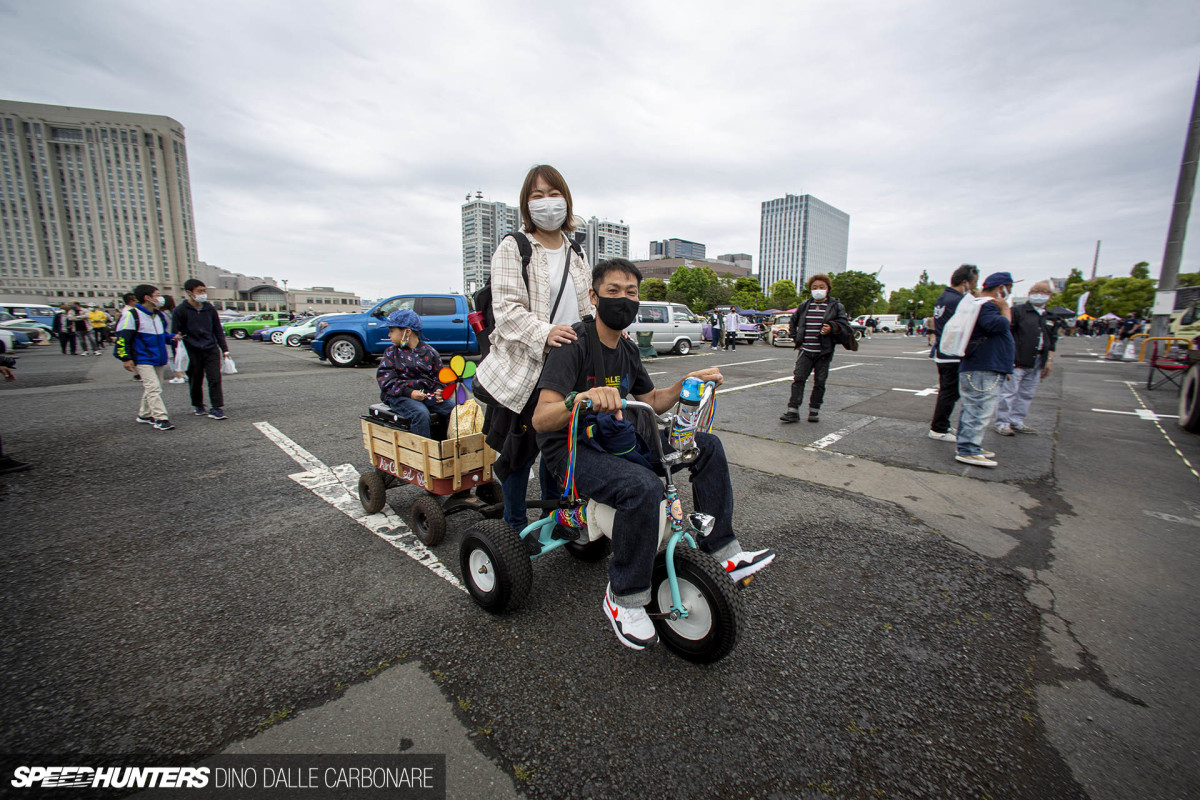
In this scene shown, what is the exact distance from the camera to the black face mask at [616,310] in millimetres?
2254

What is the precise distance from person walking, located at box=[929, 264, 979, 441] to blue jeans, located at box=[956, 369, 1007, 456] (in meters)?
0.54

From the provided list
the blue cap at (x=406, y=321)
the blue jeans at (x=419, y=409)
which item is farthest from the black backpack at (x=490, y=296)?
the blue cap at (x=406, y=321)

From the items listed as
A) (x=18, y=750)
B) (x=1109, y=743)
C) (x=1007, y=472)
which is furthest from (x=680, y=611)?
(x=1007, y=472)

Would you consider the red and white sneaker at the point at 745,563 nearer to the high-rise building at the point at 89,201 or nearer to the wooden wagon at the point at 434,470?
the wooden wagon at the point at 434,470

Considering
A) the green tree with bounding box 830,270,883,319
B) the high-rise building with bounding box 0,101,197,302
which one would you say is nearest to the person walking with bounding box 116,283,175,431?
the green tree with bounding box 830,270,883,319

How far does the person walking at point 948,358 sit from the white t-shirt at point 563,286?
4863 mm

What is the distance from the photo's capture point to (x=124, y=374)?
1165cm

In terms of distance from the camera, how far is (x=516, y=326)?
2.39 m

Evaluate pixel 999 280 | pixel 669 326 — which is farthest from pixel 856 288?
pixel 999 280

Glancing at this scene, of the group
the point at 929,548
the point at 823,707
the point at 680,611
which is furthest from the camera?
the point at 929,548

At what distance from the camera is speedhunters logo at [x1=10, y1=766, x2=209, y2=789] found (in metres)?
1.52

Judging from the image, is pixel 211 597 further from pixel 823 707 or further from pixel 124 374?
pixel 124 374

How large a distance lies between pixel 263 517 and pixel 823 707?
3.88 metres

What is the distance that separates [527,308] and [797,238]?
155 m
